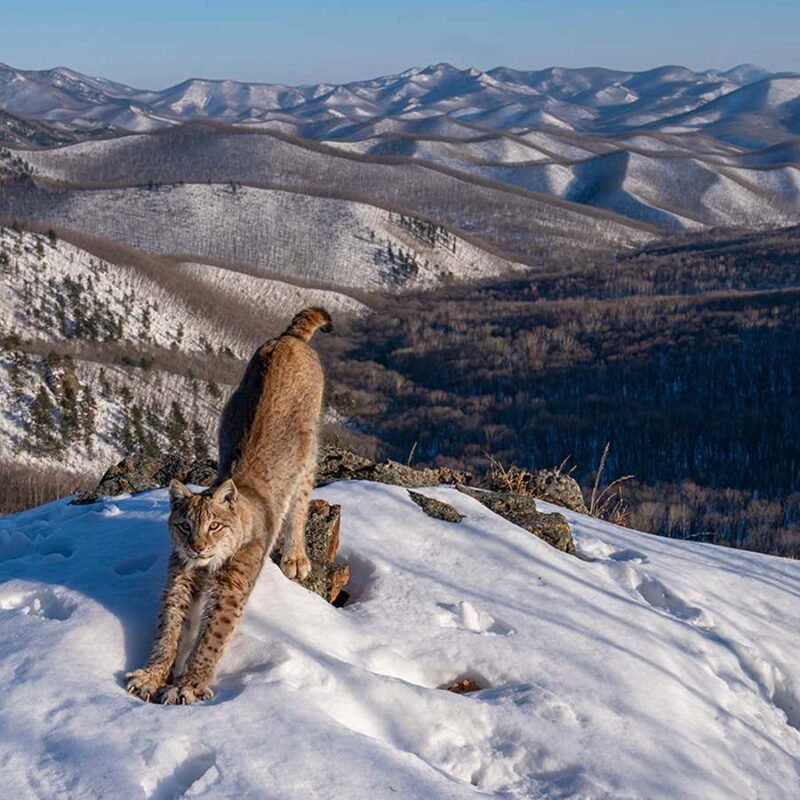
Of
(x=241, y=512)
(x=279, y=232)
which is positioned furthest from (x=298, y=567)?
(x=279, y=232)

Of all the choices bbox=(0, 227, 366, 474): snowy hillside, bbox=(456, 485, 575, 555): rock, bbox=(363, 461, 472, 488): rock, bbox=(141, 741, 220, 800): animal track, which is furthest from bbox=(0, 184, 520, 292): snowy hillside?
bbox=(141, 741, 220, 800): animal track

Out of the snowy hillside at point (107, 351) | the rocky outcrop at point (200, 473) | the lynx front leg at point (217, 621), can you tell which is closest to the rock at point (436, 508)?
the rocky outcrop at point (200, 473)

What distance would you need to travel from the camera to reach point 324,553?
24.6 ft

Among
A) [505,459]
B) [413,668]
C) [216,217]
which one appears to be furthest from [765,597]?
[216,217]

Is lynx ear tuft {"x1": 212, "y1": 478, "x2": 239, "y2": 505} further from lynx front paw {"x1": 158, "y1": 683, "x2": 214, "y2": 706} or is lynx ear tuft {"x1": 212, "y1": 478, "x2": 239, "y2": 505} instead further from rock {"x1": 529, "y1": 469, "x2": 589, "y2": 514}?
rock {"x1": 529, "y1": 469, "x2": 589, "y2": 514}

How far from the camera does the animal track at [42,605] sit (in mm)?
6105

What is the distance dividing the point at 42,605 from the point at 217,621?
1.43 meters

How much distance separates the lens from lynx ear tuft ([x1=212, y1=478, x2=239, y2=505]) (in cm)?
585

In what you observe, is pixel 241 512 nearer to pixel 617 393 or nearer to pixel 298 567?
pixel 298 567

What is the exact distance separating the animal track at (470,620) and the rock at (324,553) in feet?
2.98

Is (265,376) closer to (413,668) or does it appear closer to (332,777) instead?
(413,668)

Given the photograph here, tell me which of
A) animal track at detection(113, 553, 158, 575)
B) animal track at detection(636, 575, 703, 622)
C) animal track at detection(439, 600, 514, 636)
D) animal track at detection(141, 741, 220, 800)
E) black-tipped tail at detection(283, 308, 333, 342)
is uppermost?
black-tipped tail at detection(283, 308, 333, 342)

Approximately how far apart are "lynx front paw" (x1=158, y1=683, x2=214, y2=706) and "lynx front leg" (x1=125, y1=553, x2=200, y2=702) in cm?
11

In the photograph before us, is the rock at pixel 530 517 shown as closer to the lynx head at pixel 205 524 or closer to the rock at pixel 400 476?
A: the rock at pixel 400 476
